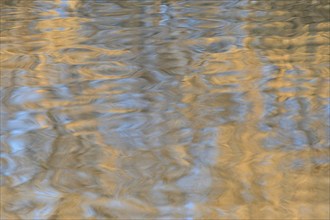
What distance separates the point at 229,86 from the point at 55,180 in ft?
1.86

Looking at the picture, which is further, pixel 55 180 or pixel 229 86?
pixel 229 86

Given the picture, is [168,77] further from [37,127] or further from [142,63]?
[37,127]

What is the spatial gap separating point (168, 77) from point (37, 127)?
407mm

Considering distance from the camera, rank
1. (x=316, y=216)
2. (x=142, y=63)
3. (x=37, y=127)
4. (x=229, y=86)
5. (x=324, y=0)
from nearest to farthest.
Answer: (x=316, y=216)
(x=37, y=127)
(x=229, y=86)
(x=142, y=63)
(x=324, y=0)

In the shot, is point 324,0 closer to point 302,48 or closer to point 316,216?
point 302,48

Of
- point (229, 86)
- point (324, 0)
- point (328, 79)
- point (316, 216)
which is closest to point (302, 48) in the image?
point (328, 79)

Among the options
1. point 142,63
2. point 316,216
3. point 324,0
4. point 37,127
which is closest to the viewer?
point 316,216

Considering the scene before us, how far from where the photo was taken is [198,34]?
2.00m

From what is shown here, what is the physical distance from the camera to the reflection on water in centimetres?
100

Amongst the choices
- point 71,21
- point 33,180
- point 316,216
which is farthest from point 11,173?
point 71,21

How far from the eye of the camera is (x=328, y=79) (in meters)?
1.53

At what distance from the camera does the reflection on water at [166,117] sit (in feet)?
3.29

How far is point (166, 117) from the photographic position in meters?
1.34

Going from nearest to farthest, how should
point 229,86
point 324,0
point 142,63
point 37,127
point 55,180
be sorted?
point 55,180 < point 37,127 < point 229,86 < point 142,63 < point 324,0
